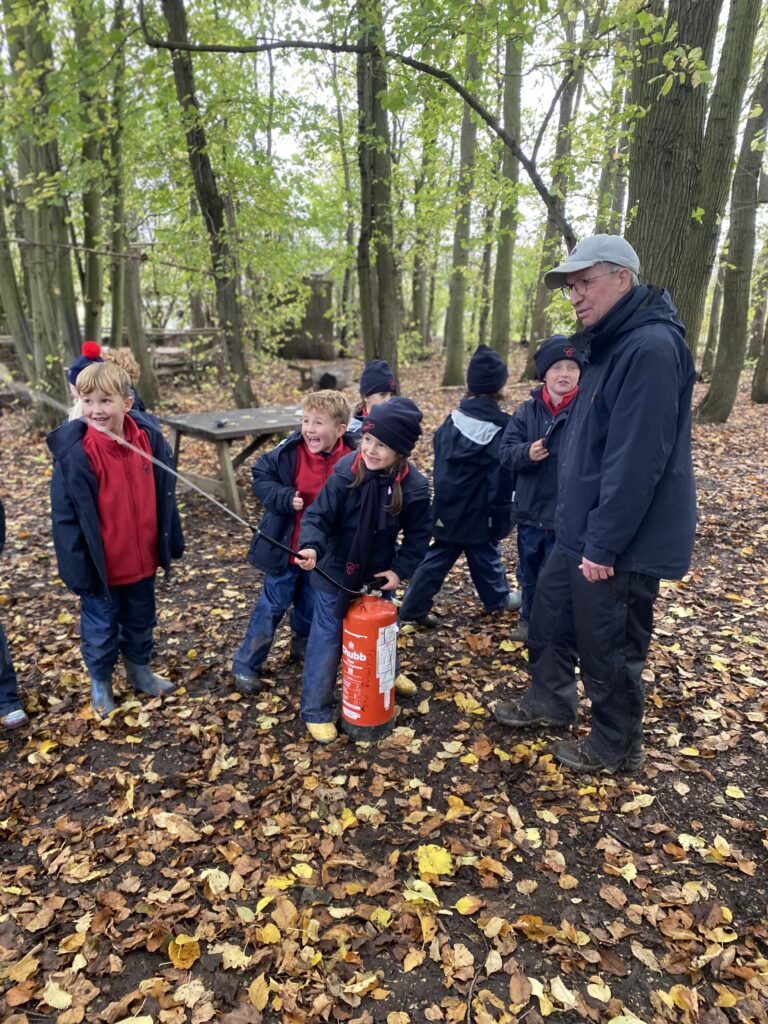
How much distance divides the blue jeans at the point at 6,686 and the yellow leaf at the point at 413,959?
2.55 metres

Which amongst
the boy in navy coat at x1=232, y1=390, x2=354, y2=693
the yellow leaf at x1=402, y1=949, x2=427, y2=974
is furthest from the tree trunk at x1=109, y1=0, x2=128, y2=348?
the yellow leaf at x1=402, y1=949, x2=427, y2=974

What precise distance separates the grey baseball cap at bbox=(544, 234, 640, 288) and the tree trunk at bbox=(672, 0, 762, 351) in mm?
2941

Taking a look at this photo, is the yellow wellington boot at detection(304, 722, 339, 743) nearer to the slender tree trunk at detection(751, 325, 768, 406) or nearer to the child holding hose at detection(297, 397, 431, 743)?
the child holding hose at detection(297, 397, 431, 743)

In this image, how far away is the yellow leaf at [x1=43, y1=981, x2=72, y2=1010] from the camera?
2.09 m

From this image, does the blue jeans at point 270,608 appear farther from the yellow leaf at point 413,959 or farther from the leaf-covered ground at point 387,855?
the yellow leaf at point 413,959

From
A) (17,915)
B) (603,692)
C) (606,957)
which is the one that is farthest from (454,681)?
(17,915)

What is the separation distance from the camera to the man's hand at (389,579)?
3.25 metres

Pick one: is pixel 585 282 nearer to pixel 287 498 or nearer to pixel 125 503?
pixel 287 498

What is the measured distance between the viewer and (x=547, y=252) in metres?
7.69

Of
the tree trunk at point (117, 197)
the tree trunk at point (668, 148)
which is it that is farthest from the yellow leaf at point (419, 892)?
the tree trunk at point (117, 197)

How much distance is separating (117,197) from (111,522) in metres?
8.27

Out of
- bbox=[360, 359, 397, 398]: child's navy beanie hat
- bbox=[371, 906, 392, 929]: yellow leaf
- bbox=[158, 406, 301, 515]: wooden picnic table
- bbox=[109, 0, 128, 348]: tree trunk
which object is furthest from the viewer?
bbox=[109, 0, 128, 348]: tree trunk

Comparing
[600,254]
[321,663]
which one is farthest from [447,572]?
[600,254]

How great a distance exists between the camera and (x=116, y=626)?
357 centimetres
